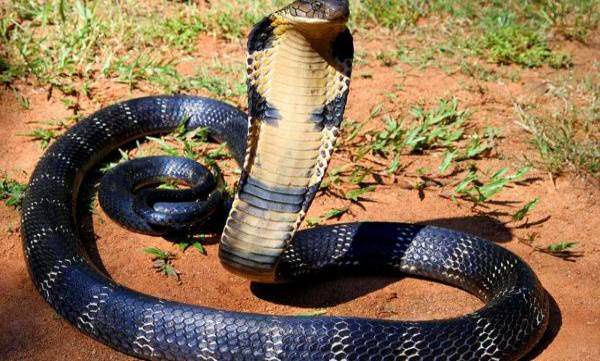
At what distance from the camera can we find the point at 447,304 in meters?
4.70

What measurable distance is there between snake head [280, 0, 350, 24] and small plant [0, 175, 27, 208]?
2.74m

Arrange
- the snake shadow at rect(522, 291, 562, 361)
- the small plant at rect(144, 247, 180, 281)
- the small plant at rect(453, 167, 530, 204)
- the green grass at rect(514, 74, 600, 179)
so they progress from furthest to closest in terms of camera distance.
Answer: the green grass at rect(514, 74, 600, 179) → the small plant at rect(453, 167, 530, 204) → the small plant at rect(144, 247, 180, 281) → the snake shadow at rect(522, 291, 562, 361)

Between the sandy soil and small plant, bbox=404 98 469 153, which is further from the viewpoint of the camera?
small plant, bbox=404 98 469 153

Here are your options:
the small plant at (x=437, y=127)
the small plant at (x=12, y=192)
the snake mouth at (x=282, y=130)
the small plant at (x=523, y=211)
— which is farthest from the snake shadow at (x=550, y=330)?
the small plant at (x=12, y=192)

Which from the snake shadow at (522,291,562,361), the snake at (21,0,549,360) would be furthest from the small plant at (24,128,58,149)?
the snake shadow at (522,291,562,361)

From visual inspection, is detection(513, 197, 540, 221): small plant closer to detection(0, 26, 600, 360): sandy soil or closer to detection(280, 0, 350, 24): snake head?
detection(0, 26, 600, 360): sandy soil

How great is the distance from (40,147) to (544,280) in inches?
153

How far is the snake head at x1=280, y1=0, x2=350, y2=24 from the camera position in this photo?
349 cm

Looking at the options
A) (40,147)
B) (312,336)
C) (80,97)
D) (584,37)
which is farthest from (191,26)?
(312,336)

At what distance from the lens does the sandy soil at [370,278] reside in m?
4.27

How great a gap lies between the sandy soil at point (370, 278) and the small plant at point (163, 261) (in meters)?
0.05

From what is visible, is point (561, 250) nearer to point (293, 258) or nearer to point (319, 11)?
point (293, 258)

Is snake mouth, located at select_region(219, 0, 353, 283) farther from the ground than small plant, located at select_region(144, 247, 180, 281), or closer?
farther from the ground

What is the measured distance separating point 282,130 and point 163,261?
4.69 ft
